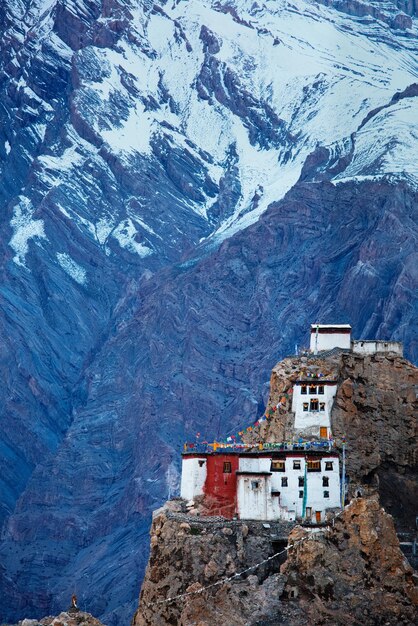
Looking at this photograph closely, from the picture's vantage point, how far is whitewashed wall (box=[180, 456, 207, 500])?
130 meters

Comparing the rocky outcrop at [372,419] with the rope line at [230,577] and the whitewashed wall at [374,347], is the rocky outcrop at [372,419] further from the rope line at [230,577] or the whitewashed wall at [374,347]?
the rope line at [230,577]

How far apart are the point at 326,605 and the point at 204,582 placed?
10235 millimetres

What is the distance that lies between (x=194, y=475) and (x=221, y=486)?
289 centimetres

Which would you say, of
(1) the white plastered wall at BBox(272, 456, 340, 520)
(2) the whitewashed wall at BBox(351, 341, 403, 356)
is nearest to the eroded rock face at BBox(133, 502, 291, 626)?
(1) the white plastered wall at BBox(272, 456, 340, 520)

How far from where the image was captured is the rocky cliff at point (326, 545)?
4429 inches

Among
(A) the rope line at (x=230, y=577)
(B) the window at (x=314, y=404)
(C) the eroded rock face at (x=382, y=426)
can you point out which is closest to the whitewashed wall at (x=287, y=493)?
(C) the eroded rock face at (x=382, y=426)

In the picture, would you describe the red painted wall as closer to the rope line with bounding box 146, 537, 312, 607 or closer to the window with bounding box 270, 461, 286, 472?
the window with bounding box 270, 461, 286, 472

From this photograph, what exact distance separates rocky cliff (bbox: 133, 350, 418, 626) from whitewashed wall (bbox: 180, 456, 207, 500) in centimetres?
154

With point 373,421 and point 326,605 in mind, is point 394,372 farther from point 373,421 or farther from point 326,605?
point 326,605

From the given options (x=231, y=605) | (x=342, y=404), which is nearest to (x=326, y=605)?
(x=231, y=605)

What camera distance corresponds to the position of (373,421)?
447 ft

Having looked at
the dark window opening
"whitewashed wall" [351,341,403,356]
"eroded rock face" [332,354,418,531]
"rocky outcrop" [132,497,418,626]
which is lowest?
"rocky outcrop" [132,497,418,626]

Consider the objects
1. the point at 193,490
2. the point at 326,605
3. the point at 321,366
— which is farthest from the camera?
the point at 321,366

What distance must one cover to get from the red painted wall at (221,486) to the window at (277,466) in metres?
2.85
